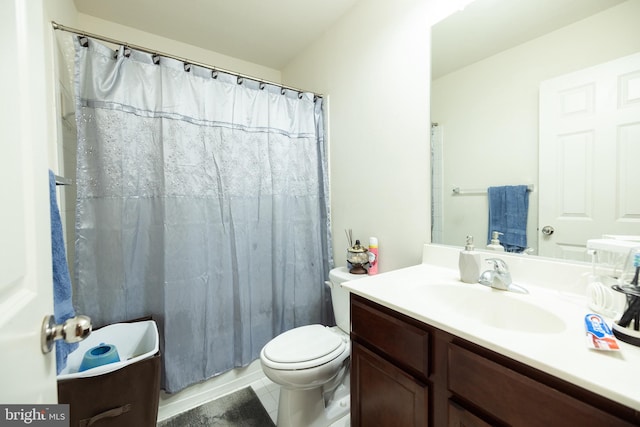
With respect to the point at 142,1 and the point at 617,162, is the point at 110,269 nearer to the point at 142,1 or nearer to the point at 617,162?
the point at 142,1

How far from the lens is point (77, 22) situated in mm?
1647

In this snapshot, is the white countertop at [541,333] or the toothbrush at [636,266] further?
the toothbrush at [636,266]

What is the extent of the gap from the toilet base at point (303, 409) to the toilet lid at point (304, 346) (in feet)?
0.66

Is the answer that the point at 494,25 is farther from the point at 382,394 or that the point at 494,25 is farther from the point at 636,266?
the point at 382,394

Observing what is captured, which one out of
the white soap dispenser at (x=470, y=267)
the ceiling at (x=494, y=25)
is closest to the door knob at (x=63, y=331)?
the white soap dispenser at (x=470, y=267)

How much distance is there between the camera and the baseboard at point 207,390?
1.46 meters

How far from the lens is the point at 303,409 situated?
4.24 ft

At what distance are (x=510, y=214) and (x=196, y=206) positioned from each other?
1.55m

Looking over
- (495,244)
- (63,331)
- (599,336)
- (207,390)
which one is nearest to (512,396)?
(599,336)

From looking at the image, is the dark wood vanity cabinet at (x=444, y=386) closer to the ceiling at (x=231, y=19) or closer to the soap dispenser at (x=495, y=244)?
the soap dispenser at (x=495, y=244)

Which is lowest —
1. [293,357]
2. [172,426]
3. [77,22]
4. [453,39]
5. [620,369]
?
[172,426]

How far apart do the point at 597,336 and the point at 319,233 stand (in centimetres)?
151

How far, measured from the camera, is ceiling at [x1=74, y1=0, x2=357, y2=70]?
160 centimetres

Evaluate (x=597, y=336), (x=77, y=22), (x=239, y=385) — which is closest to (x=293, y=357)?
(x=239, y=385)
